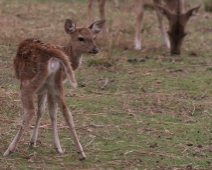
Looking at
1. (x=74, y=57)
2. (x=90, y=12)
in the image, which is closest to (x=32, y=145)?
(x=74, y=57)

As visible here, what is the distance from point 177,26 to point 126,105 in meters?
3.20

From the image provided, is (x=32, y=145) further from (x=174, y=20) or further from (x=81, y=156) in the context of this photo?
(x=174, y=20)

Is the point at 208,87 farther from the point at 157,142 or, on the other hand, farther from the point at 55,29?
the point at 55,29

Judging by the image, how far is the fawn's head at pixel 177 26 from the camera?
10.7 metres

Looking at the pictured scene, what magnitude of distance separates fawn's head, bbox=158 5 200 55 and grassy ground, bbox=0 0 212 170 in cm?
20

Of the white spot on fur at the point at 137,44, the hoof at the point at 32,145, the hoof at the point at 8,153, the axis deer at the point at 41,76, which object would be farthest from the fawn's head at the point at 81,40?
the white spot on fur at the point at 137,44

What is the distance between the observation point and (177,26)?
10.7 metres

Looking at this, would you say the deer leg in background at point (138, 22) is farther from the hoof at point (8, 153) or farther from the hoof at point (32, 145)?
the hoof at point (8, 153)

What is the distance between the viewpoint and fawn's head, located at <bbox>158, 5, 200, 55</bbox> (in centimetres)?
1070

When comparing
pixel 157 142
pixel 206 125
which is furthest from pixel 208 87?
pixel 157 142

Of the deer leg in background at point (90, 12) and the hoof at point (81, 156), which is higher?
the deer leg in background at point (90, 12)

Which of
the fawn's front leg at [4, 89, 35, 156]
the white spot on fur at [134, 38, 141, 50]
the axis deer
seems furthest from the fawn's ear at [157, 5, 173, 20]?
the fawn's front leg at [4, 89, 35, 156]

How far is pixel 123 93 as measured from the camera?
8461mm

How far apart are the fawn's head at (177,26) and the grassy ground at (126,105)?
202 mm
